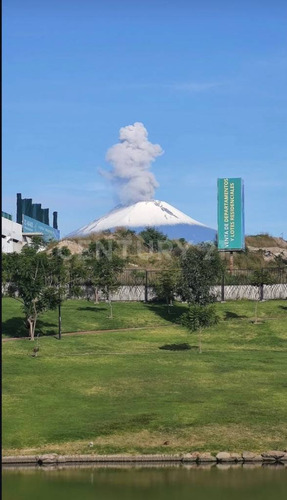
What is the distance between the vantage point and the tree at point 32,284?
67.7m

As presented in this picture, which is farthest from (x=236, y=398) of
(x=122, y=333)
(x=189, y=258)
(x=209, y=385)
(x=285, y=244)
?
(x=285, y=244)

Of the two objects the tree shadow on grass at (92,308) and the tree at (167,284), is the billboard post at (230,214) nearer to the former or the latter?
the tree at (167,284)

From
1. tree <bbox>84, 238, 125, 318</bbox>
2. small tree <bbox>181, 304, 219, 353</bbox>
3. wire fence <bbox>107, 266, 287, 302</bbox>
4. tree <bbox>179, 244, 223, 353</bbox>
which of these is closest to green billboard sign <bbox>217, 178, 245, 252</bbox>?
wire fence <bbox>107, 266, 287, 302</bbox>

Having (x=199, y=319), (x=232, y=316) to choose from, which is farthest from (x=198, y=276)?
(x=199, y=319)

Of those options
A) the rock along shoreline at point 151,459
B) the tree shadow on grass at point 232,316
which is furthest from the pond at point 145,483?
the tree shadow on grass at point 232,316

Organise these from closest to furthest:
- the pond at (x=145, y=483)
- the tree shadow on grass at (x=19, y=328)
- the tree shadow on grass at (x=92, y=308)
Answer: the pond at (x=145, y=483) < the tree shadow on grass at (x=19, y=328) < the tree shadow on grass at (x=92, y=308)

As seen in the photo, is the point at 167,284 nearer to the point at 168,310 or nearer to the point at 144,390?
the point at 168,310

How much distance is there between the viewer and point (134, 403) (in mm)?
43156

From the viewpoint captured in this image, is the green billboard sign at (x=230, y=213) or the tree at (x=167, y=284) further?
the green billboard sign at (x=230, y=213)

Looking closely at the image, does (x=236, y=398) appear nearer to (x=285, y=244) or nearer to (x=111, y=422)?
(x=111, y=422)

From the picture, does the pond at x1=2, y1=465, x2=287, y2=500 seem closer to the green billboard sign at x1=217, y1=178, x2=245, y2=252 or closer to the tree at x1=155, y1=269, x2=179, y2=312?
the tree at x1=155, y1=269, x2=179, y2=312

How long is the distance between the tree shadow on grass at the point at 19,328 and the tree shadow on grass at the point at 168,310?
15.4m

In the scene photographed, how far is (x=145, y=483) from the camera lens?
1213 inches

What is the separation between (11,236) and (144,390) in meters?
97.3
